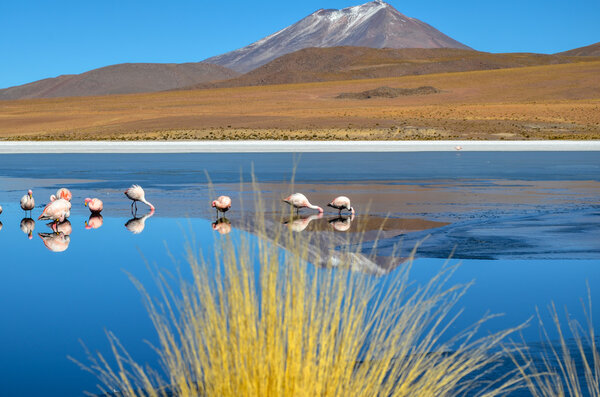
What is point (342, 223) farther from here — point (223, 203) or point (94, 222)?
point (94, 222)

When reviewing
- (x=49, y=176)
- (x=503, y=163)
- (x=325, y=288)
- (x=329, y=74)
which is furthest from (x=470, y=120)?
(x=329, y=74)

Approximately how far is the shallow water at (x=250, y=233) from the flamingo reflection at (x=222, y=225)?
0.21ft

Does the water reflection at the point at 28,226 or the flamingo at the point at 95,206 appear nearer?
the water reflection at the point at 28,226

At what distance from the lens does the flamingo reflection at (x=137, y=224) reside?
10.8 metres

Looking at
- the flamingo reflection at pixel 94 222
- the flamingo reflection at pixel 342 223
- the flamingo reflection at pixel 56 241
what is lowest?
the flamingo reflection at pixel 342 223

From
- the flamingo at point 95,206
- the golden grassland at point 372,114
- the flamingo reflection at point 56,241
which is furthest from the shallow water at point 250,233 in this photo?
the golden grassland at point 372,114

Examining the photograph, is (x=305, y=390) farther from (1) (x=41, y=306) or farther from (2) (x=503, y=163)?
(2) (x=503, y=163)

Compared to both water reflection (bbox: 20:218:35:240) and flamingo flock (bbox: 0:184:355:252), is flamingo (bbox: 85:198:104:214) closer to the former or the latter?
flamingo flock (bbox: 0:184:355:252)

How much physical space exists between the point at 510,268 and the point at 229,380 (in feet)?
16.7

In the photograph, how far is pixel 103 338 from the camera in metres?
5.38

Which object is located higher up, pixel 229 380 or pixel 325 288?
pixel 325 288

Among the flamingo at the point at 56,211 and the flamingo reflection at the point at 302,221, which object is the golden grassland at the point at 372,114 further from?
the flamingo at the point at 56,211

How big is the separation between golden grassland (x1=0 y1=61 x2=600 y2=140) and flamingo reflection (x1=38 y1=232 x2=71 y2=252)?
125ft

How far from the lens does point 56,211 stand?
11.2 m
